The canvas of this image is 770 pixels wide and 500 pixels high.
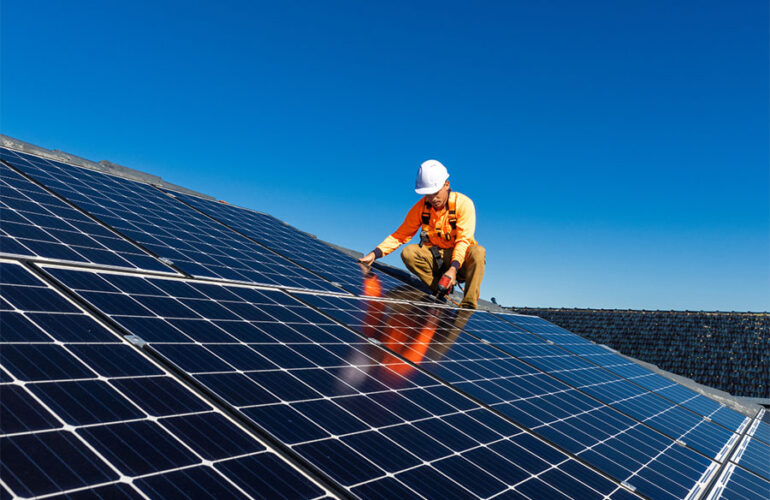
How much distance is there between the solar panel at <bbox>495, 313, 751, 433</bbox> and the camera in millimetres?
11312

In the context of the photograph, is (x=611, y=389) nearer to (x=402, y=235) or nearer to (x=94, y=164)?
(x=402, y=235)

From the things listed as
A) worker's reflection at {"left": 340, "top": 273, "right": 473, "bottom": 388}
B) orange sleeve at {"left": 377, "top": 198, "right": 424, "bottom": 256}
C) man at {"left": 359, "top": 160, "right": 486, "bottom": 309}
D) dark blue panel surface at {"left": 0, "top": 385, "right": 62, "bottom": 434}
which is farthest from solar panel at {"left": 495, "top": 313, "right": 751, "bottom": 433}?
dark blue panel surface at {"left": 0, "top": 385, "right": 62, "bottom": 434}

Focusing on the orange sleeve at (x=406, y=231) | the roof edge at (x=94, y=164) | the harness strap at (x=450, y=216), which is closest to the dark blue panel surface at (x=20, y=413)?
the roof edge at (x=94, y=164)

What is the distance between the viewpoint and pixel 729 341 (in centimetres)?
2670

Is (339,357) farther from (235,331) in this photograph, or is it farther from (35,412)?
(35,412)

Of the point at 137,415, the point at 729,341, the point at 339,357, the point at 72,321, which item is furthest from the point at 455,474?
the point at 729,341

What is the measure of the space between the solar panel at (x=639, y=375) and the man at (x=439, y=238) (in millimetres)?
1901

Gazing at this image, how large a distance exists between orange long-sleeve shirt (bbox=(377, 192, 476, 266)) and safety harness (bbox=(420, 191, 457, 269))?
0.05m

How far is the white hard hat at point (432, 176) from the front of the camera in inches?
474

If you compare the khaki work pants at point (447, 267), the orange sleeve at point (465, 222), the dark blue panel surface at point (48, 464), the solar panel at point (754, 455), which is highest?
the orange sleeve at point (465, 222)

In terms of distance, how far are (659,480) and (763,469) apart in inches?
128

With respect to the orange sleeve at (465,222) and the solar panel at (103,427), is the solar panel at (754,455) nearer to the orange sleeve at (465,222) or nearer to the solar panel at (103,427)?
the orange sleeve at (465,222)

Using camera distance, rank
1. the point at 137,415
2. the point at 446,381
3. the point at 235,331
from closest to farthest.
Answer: the point at 137,415, the point at 235,331, the point at 446,381

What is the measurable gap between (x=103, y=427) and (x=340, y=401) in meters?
2.10
